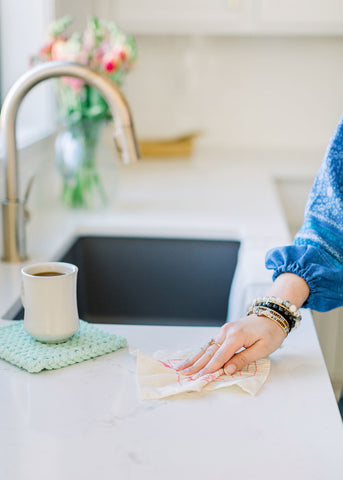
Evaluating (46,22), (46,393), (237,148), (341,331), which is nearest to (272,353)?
(46,393)

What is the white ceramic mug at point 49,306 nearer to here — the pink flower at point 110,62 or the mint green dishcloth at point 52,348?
the mint green dishcloth at point 52,348

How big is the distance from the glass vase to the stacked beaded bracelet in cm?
100

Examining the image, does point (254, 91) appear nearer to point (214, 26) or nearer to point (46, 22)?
point (214, 26)

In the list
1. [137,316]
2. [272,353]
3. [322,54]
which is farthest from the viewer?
[322,54]

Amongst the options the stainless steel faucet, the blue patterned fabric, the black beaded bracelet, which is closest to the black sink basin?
the stainless steel faucet

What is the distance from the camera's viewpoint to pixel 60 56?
1.78 metres

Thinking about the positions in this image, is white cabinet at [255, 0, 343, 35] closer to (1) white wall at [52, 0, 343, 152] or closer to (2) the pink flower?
(1) white wall at [52, 0, 343, 152]

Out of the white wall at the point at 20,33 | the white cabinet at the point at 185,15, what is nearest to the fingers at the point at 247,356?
the white wall at the point at 20,33

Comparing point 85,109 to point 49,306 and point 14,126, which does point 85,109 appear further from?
point 49,306

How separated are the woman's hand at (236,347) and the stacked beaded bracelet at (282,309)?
0.02m

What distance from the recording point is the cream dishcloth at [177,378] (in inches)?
33.3

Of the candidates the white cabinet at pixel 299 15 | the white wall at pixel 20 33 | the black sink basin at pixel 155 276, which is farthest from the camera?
the white cabinet at pixel 299 15

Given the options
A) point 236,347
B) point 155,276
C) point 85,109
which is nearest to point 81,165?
point 85,109

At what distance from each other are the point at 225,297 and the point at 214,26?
1364 mm
